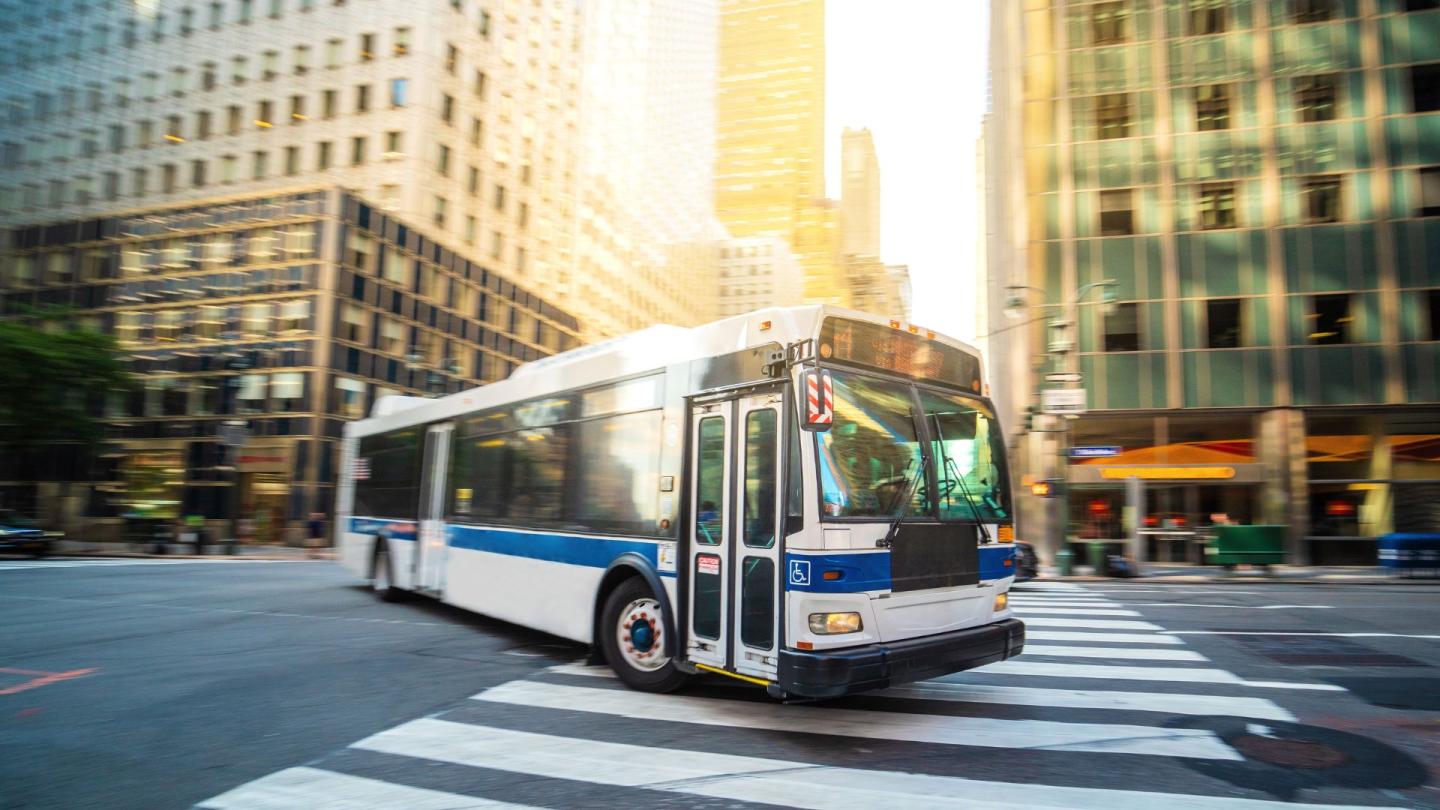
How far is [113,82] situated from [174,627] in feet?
168

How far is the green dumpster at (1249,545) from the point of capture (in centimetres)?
1970

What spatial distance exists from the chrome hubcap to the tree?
112ft

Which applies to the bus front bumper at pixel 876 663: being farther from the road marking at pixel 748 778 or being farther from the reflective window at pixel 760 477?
the reflective window at pixel 760 477

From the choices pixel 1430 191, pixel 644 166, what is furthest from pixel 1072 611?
pixel 644 166

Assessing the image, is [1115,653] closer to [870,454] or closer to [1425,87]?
[870,454]

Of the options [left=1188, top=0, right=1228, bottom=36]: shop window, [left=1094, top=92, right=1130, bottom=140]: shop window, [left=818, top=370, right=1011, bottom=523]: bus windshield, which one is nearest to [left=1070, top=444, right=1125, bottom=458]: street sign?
[left=1094, top=92, right=1130, bottom=140]: shop window

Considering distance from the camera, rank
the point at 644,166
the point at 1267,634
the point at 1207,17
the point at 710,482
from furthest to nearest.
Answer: the point at 644,166
the point at 1207,17
the point at 1267,634
the point at 710,482

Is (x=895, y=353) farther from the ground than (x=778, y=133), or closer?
closer

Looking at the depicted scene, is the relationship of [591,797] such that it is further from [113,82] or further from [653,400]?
[113,82]

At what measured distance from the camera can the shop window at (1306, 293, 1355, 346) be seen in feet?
82.2

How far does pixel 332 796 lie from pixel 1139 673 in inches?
268

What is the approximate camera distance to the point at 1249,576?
20.3 meters

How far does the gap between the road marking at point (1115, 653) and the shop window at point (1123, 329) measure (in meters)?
20.0

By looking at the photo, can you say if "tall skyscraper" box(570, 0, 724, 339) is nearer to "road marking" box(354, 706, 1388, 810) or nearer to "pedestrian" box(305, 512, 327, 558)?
"pedestrian" box(305, 512, 327, 558)
